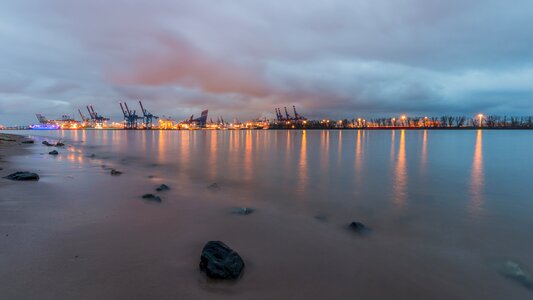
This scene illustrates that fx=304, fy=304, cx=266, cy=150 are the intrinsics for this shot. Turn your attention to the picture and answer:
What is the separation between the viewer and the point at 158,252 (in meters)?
5.04

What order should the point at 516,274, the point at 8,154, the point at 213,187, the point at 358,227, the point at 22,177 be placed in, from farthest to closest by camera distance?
1. the point at 8,154
2. the point at 213,187
3. the point at 22,177
4. the point at 358,227
5. the point at 516,274

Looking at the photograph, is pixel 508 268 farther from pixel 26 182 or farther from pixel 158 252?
pixel 26 182

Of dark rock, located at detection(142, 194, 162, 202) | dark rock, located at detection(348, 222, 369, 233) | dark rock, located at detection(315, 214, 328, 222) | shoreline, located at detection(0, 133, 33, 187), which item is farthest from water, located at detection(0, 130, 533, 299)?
shoreline, located at detection(0, 133, 33, 187)

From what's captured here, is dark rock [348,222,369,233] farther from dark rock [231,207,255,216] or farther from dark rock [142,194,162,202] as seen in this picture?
dark rock [142,194,162,202]

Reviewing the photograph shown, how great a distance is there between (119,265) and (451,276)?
200 inches

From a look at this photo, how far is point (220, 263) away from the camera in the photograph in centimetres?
436

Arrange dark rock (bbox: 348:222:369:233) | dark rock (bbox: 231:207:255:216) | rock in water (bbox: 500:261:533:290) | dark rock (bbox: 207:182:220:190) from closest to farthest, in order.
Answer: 1. rock in water (bbox: 500:261:533:290)
2. dark rock (bbox: 348:222:369:233)
3. dark rock (bbox: 231:207:255:216)
4. dark rock (bbox: 207:182:220:190)

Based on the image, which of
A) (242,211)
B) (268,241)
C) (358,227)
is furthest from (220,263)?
(358,227)

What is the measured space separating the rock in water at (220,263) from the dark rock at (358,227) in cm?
312

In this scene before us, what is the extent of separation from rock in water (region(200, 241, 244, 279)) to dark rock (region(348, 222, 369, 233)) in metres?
3.12

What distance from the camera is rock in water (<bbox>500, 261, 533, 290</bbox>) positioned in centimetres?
464

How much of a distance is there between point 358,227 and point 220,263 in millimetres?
3693

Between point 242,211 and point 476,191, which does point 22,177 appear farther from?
point 476,191

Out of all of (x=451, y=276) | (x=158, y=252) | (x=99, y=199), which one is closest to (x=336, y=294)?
(x=451, y=276)
